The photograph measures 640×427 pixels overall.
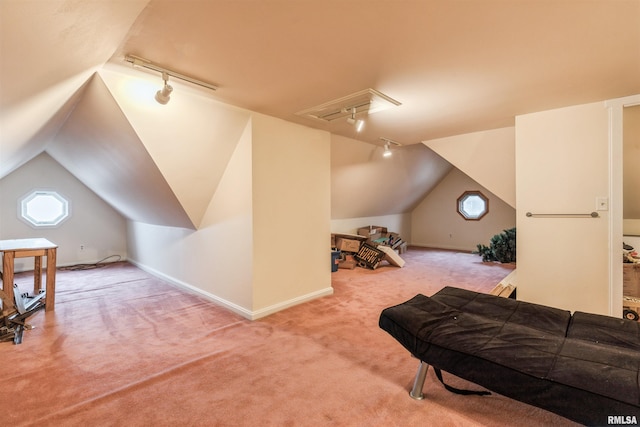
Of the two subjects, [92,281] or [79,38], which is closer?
[79,38]

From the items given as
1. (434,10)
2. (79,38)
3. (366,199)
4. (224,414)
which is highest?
(434,10)

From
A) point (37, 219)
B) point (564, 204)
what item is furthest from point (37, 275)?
point (564, 204)

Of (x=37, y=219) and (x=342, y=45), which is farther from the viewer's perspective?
(x=37, y=219)

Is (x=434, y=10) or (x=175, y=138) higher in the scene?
(x=434, y=10)

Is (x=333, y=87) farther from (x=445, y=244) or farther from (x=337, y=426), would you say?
(x=445, y=244)

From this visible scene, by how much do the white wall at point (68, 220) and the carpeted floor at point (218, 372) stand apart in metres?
2.58

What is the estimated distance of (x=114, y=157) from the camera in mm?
3328

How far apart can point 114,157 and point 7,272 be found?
1465 millimetres

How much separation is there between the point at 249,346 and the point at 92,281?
11.6 feet

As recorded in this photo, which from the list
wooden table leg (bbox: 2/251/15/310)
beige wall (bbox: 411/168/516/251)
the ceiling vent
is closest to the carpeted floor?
wooden table leg (bbox: 2/251/15/310)

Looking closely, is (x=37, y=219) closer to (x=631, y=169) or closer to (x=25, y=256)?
(x=25, y=256)

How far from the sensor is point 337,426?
1.55m

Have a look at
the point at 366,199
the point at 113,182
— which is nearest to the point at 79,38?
the point at 113,182

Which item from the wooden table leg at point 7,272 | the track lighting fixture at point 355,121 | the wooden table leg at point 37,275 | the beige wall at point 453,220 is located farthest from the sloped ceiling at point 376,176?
the wooden table leg at point 37,275
